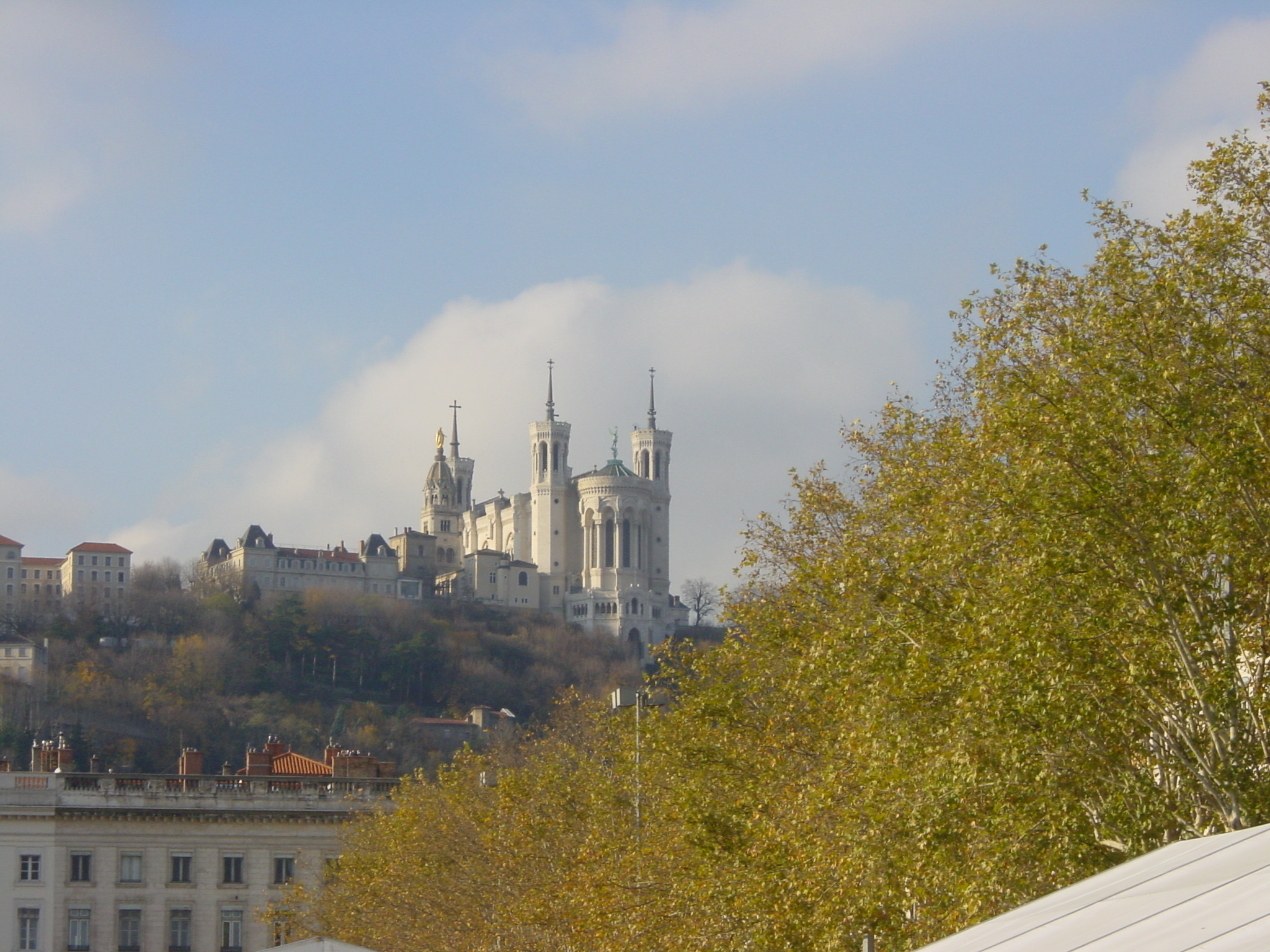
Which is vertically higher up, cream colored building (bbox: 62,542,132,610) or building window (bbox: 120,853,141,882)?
cream colored building (bbox: 62,542,132,610)

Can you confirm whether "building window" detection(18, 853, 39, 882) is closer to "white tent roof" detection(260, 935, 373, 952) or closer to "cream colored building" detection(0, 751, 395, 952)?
"cream colored building" detection(0, 751, 395, 952)

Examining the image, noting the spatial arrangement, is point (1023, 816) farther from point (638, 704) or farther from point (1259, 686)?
point (638, 704)

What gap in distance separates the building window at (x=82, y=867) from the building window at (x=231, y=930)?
4203 millimetres

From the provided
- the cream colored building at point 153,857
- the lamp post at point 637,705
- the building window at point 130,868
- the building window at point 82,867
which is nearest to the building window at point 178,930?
the cream colored building at point 153,857

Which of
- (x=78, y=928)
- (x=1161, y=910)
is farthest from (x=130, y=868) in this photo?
(x=1161, y=910)

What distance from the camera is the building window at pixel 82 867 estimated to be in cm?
5969

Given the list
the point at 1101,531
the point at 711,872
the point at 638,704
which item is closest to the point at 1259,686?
the point at 1101,531

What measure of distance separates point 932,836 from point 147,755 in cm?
12526

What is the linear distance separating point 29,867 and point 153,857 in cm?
370

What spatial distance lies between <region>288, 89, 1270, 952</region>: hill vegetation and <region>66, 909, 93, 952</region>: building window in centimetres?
3771

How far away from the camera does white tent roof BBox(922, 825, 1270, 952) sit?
35.0ft

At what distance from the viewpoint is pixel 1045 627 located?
18.9m

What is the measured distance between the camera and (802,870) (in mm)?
23766

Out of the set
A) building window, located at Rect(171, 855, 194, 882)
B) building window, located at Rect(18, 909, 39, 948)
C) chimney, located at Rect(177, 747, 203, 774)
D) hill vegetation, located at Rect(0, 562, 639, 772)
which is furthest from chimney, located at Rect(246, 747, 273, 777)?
hill vegetation, located at Rect(0, 562, 639, 772)
